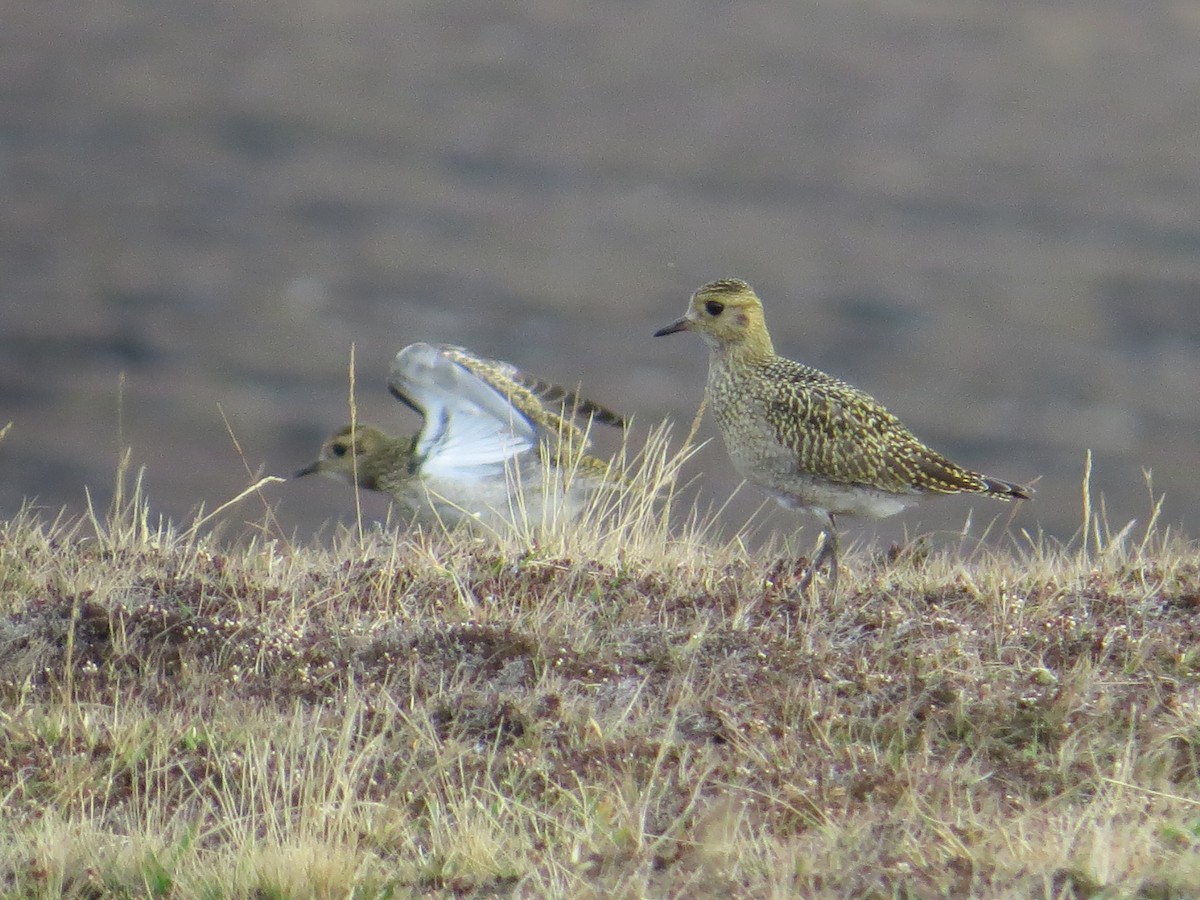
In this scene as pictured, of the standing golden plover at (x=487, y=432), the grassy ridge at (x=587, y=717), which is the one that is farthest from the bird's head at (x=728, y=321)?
the grassy ridge at (x=587, y=717)

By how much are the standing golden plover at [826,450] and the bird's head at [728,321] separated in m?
0.13

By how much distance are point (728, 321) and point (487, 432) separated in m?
1.27

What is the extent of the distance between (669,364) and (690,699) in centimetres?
4310

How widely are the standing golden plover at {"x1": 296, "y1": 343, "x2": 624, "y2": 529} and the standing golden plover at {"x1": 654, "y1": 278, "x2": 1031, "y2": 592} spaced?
2.06 feet

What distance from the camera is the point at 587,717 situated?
6.71 meters

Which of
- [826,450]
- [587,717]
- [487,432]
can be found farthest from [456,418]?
[587,717]

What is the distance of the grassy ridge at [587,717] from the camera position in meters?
5.65

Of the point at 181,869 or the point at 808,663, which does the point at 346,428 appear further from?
the point at 181,869

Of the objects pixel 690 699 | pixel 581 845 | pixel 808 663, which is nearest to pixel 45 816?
pixel 581 845

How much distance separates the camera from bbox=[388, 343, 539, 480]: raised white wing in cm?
956

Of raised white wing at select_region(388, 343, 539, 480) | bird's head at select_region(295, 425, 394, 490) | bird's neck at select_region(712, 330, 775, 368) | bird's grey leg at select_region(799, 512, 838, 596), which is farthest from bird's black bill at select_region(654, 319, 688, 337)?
bird's head at select_region(295, 425, 394, 490)

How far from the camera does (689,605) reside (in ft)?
25.4

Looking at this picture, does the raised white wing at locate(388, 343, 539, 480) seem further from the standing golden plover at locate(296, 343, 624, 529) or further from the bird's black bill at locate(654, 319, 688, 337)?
the bird's black bill at locate(654, 319, 688, 337)

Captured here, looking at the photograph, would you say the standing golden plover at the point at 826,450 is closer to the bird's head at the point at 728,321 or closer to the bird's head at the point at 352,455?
the bird's head at the point at 728,321
